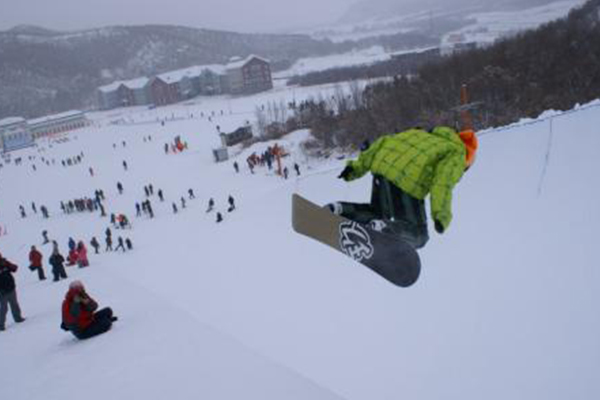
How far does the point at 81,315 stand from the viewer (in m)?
6.61

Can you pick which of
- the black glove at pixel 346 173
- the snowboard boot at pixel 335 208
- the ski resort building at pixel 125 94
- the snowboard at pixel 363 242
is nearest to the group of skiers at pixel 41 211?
the snowboard at pixel 363 242

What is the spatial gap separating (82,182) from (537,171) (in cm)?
3870

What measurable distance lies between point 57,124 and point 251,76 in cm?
3611

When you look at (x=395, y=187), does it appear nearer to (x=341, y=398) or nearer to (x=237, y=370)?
(x=341, y=398)

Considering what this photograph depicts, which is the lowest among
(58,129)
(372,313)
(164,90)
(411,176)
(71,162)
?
(71,162)

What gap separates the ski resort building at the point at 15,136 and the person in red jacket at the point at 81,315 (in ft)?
290

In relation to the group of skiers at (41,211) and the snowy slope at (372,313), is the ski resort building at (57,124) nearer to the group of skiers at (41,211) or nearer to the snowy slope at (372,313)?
the group of skiers at (41,211)

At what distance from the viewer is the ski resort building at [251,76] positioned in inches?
3524

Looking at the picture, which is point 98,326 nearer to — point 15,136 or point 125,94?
point 15,136

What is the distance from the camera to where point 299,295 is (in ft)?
25.6

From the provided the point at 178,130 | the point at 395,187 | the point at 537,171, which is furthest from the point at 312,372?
the point at 178,130

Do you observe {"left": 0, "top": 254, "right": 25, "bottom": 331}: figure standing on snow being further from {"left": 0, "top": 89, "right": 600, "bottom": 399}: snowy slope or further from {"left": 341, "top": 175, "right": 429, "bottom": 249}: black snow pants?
{"left": 341, "top": 175, "right": 429, "bottom": 249}: black snow pants

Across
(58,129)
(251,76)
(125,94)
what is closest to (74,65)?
(125,94)

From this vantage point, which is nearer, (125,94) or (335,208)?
(335,208)
